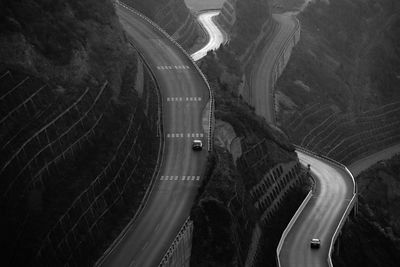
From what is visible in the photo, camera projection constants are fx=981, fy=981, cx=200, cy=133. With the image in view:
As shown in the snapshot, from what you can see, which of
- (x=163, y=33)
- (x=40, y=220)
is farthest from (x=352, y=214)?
(x=40, y=220)

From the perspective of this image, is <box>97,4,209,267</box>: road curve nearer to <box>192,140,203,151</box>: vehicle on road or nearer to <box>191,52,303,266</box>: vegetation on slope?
<box>192,140,203,151</box>: vehicle on road

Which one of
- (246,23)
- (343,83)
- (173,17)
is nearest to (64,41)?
(173,17)

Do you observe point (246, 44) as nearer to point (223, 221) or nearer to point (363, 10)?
point (363, 10)

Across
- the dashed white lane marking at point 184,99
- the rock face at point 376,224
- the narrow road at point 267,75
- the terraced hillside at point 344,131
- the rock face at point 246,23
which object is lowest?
the rock face at point 376,224

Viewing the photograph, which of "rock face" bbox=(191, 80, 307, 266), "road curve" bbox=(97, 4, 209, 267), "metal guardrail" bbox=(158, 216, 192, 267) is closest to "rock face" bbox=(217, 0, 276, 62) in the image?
"road curve" bbox=(97, 4, 209, 267)

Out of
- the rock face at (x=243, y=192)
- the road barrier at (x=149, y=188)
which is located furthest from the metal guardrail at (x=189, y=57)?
the road barrier at (x=149, y=188)

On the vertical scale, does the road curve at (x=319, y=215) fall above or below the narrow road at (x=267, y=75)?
below

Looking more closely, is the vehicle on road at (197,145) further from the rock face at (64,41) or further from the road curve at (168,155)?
the rock face at (64,41)
